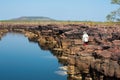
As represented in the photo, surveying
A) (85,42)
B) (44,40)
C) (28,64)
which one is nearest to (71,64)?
(85,42)

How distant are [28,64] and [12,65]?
→ 2836 millimetres

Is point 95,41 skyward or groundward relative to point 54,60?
skyward

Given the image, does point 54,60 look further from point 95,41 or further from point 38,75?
point 38,75

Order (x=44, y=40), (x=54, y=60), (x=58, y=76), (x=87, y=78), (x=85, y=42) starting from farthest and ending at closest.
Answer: (x=44, y=40)
(x=54, y=60)
(x=85, y=42)
(x=58, y=76)
(x=87, y=78)

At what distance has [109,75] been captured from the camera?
108 feet

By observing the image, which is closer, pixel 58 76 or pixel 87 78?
pixel 87 78

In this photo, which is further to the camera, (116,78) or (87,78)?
(87,78)

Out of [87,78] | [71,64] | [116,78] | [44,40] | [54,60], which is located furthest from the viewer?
[44,40]

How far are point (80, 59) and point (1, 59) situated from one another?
30.7m

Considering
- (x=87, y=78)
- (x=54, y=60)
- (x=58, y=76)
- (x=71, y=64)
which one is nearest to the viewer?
(x=87, y=78)

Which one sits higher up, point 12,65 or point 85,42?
point 85,42

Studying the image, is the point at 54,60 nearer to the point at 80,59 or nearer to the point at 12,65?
the point at 12,65

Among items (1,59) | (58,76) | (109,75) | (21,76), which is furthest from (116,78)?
(1,59)

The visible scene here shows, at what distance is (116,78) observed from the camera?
106 feet
